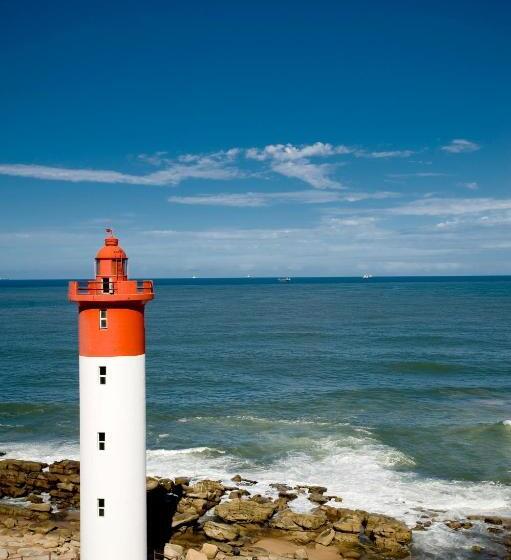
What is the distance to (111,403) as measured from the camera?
62.3 feet

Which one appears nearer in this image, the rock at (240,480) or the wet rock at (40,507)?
the wet rock at (40,507)

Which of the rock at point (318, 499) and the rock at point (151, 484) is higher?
the rock at point (151, 484)

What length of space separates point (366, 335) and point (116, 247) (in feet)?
247

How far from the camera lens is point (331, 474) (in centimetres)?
3525

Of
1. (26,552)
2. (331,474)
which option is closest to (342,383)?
(331,474)

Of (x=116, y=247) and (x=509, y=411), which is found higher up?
(x=116, y=247)

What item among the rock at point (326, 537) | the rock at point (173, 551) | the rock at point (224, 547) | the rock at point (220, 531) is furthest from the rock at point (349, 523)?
the rock at point (173, 551)

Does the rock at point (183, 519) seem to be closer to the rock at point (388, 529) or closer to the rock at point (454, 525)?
the rock at point (388, 529)

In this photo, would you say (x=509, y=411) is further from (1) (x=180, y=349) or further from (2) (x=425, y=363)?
(1) (x=180, y=349)

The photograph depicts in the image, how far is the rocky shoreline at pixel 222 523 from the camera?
25.4 m

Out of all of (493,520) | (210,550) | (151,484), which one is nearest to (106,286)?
(210,550)

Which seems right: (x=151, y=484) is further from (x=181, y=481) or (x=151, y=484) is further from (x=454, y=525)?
(x=454, y=525)

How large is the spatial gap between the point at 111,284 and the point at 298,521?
51.7ft

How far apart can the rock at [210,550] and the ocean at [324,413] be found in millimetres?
8068
